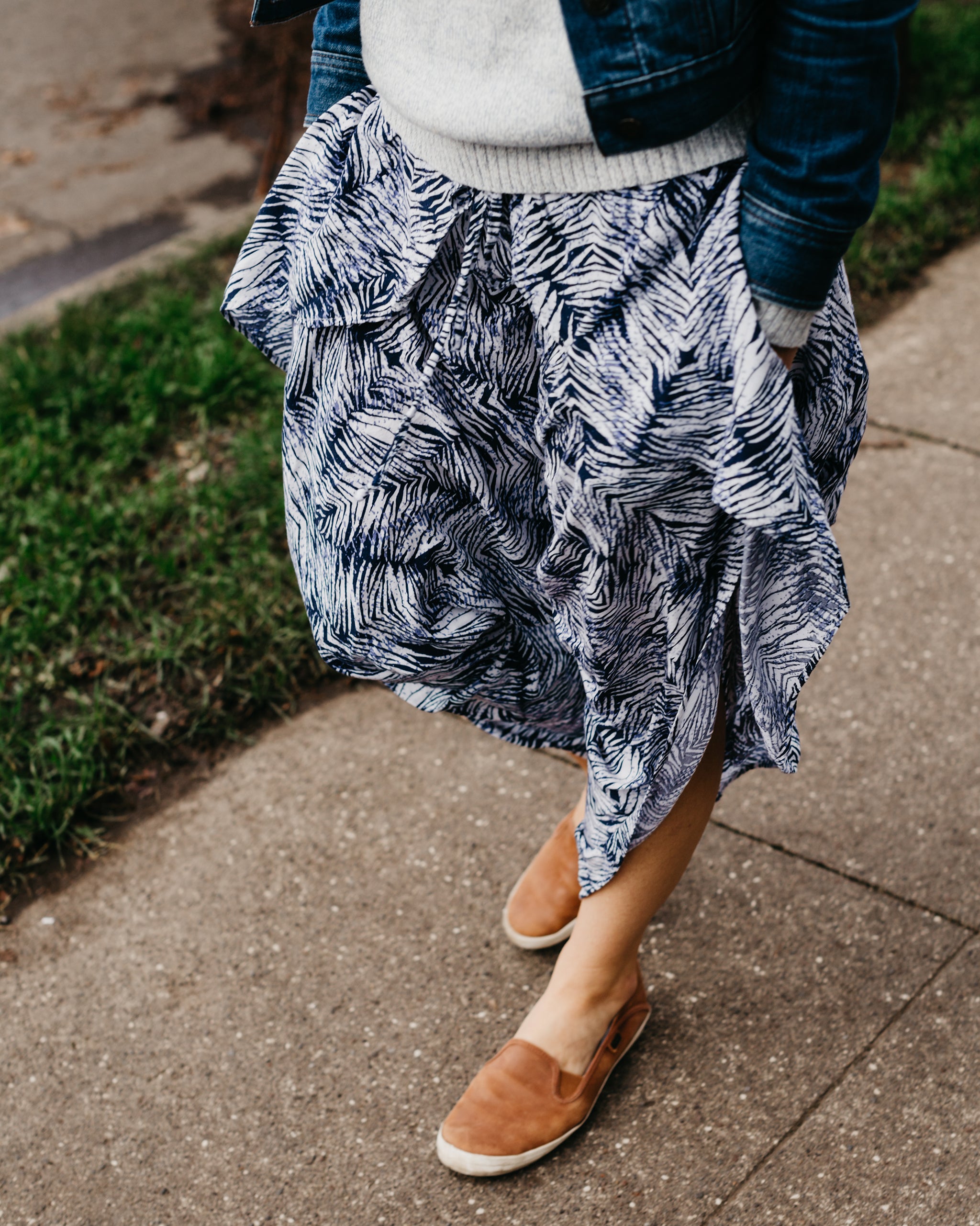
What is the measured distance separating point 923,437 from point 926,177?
60.4 inches

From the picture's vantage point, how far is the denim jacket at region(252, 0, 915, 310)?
1.11 m

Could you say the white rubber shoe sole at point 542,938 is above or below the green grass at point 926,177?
below

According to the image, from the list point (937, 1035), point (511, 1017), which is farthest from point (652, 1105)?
point (937, 1035)

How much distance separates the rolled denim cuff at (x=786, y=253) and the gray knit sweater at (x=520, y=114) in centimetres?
2

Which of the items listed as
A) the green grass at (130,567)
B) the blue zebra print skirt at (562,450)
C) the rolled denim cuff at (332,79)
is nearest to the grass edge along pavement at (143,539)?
the green grass at (130,567)

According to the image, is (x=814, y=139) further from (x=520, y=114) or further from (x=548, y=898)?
(x=548, y=898)

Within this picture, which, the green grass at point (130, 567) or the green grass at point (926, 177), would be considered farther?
the green grass at point (926, 177)

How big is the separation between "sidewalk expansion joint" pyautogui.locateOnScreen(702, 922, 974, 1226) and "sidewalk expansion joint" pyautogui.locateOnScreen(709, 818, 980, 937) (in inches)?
0.5

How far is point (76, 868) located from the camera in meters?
2.26

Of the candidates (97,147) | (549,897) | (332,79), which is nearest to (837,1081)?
(549,897)

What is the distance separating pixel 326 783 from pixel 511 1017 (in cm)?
66

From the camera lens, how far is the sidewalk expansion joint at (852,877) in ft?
6.50

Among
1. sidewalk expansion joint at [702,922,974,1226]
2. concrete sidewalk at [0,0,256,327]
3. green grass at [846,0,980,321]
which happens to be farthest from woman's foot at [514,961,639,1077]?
concrete sidewalk at [0,0,256,327]

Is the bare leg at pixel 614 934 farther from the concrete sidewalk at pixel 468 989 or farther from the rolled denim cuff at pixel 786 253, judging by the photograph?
the rolled denim cuff at pixel 786 253
